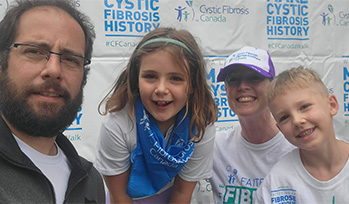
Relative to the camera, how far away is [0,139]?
851 mm

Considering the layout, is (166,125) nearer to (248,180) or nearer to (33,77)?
(248,180)

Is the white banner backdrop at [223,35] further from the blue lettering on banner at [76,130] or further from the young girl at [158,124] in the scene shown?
the young girl at [158,124]

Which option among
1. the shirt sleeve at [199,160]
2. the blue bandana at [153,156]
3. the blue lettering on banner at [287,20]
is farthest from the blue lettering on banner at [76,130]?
the blue lettering on banner at [287,20]

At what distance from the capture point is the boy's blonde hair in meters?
1.23

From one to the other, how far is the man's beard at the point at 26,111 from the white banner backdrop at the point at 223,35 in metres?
1.03

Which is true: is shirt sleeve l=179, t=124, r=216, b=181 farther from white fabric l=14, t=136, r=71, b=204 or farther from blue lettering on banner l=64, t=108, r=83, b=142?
blue lettering on banner l=64, t=108, r=83, b=142

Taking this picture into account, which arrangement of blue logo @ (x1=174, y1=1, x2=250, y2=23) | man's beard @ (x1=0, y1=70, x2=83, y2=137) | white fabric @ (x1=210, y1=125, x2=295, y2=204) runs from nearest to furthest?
man's beard @ (x1=0, y1=70, x2=83, y2=137) → white fabric @ (x1=210, y1=125, x2=295, y2=204) → blue logo @ (x1=174, y1=1, x2=250, y2=23)

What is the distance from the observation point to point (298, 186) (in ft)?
3.89

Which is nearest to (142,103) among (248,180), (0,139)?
(0,139)

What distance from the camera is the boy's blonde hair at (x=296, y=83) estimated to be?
4.04 ft

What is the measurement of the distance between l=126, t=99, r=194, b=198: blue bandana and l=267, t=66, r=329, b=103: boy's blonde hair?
0.43 metres

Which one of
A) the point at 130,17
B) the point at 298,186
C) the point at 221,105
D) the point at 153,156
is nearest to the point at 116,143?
the point at 153,156

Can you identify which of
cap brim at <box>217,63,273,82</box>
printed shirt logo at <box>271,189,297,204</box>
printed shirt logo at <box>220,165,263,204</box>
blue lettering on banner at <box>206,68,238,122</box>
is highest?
cap brim at <box>217,63,273,82</box>

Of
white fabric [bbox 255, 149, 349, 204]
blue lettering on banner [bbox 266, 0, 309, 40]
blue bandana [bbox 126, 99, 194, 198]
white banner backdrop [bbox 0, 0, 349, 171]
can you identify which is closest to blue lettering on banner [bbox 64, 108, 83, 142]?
white banner backdrop [bbox 0, 0, 349, 171]
